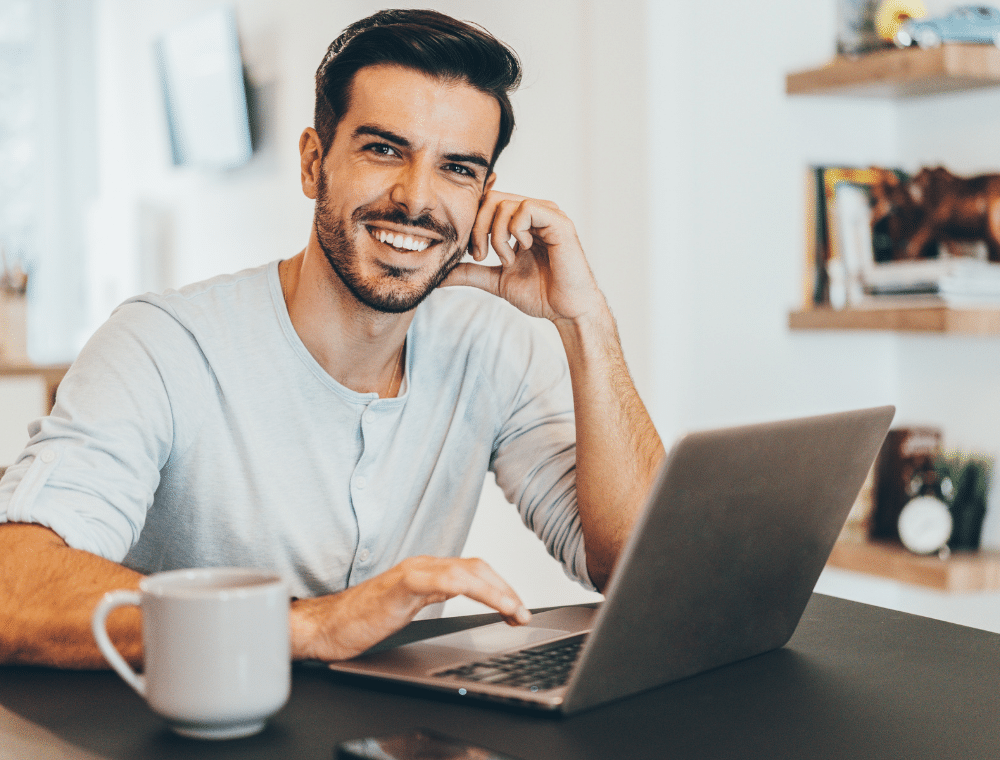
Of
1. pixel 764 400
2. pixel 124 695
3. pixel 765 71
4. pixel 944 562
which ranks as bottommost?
pixel 944 562

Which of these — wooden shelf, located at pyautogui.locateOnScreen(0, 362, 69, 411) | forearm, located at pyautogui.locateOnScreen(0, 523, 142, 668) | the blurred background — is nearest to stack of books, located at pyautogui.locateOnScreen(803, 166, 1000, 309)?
the blurred background

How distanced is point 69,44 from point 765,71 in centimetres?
398

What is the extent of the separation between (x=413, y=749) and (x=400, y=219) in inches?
32.8

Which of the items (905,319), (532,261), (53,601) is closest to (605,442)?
(532,261)

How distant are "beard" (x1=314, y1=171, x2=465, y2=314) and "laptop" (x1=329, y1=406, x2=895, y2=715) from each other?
0.53m

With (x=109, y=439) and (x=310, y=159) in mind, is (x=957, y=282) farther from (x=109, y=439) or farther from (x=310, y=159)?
(x=109, y=439)

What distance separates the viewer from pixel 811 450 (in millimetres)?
781

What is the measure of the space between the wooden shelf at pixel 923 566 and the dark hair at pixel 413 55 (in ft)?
3.55

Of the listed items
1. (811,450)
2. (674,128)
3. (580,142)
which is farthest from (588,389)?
(580,142)

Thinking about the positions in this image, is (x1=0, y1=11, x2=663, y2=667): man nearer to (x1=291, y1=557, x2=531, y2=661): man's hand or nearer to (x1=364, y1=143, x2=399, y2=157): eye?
(x1=364, y1=143, x2=399, y2=157): eye

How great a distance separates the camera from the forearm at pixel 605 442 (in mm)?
1245

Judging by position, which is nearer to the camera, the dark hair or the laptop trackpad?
the laptop trackpad

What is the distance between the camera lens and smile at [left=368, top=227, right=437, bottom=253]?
1.31m

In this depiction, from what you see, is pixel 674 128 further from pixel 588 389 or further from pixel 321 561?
pixel 321 561
